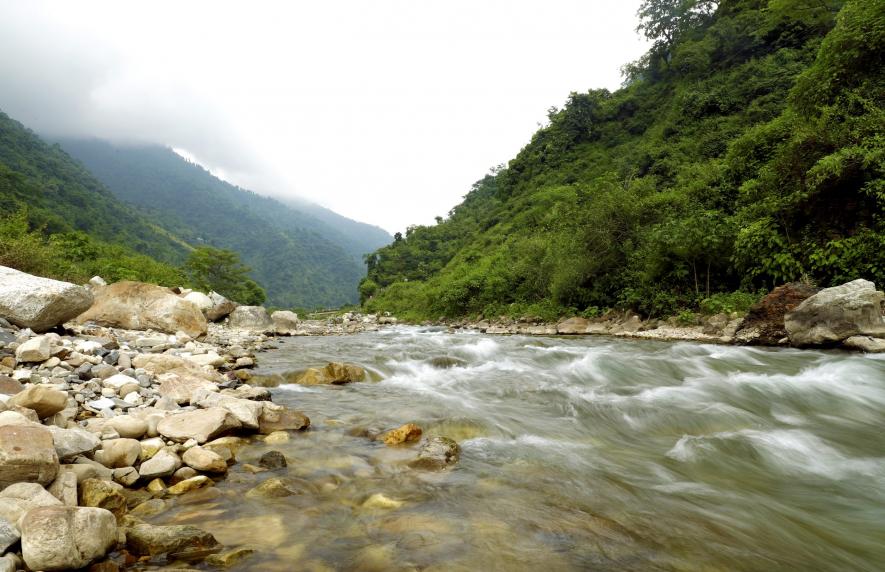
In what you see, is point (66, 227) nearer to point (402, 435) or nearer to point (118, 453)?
point (118, 453)

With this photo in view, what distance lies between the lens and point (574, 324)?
2370cm

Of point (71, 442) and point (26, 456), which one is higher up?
point (26, 456)

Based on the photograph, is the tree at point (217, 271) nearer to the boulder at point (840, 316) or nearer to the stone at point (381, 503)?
the stone at point (381, 503)

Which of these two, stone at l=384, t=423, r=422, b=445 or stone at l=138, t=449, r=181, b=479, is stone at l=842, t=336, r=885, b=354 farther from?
stone at l=138, t=449, r=181, b=479

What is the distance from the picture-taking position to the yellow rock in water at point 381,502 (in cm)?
401

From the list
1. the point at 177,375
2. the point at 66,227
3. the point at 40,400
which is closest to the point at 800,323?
the point at 177,375

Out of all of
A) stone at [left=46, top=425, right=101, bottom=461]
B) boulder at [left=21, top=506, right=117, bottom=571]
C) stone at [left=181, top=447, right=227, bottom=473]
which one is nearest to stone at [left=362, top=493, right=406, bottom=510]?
stone at [left=181, top=447, right=227, bottom=473]

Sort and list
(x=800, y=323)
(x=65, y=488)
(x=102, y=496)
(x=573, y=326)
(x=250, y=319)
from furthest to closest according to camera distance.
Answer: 1. (x=250, y=319)
2. (x=573, y=326)
3. (x=800, y=323)
4. (x=102, y=496)
5. (x=65, y=488)

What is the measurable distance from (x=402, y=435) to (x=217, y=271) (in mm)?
61073

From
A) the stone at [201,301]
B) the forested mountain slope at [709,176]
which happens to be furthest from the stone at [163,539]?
the stone at [201,301]

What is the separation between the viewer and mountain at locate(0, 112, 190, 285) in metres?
19.0

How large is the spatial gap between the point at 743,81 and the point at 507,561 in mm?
47227

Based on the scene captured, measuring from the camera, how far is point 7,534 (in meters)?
2.58

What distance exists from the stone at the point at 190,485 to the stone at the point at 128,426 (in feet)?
3.89
